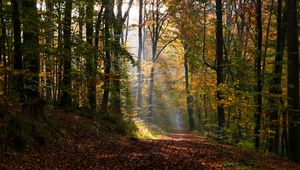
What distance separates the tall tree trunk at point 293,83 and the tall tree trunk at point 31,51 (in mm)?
8785

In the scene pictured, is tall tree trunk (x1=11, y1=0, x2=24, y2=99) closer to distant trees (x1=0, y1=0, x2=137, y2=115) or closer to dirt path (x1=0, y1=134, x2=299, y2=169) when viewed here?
distant trees (x1=0, y1=0, x2=137, y2=115)

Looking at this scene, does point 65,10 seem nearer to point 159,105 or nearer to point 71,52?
point 71,52

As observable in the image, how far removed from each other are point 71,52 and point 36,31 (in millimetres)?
2299

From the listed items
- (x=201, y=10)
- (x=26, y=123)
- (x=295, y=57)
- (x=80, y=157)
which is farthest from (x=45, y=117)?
(x=201, y=10)

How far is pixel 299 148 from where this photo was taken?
43.7 feet

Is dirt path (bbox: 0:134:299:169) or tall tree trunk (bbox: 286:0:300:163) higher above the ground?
tall tree trunk (bbox: 286:0:300:163)

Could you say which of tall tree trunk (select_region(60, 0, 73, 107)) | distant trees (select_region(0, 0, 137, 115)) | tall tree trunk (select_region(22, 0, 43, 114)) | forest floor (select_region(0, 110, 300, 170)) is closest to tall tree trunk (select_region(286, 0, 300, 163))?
forest floor (select_region(0, 110, 300, 170))

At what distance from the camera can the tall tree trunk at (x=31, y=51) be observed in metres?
10.2

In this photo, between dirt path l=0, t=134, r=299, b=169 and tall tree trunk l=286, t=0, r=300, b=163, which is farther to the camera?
tall tree trunk l=286, t=0, r=300, b=163

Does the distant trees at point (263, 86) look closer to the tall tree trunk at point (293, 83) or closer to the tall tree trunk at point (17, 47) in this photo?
the tall tree trunk at point (293, 83)

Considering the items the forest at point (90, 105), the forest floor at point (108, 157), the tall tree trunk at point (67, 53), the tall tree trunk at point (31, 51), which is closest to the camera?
the forest floor at point (108, 157)

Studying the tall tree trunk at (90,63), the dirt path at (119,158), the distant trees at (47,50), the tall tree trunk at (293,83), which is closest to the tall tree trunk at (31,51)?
the distant trees at (47,50)

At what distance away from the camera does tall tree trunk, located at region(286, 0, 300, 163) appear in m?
13.0

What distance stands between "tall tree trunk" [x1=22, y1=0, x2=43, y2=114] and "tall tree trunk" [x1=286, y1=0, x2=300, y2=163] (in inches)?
346
